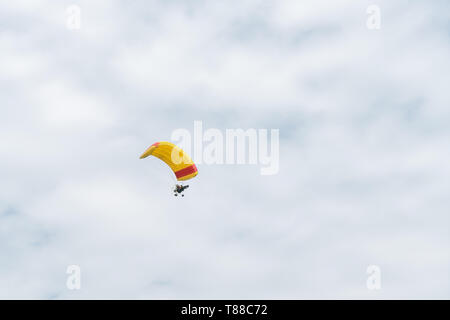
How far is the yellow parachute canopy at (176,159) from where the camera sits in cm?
8562

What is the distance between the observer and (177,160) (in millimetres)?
86312

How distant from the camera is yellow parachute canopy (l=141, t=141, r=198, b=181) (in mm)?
85625

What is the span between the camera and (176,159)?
3396 inches
